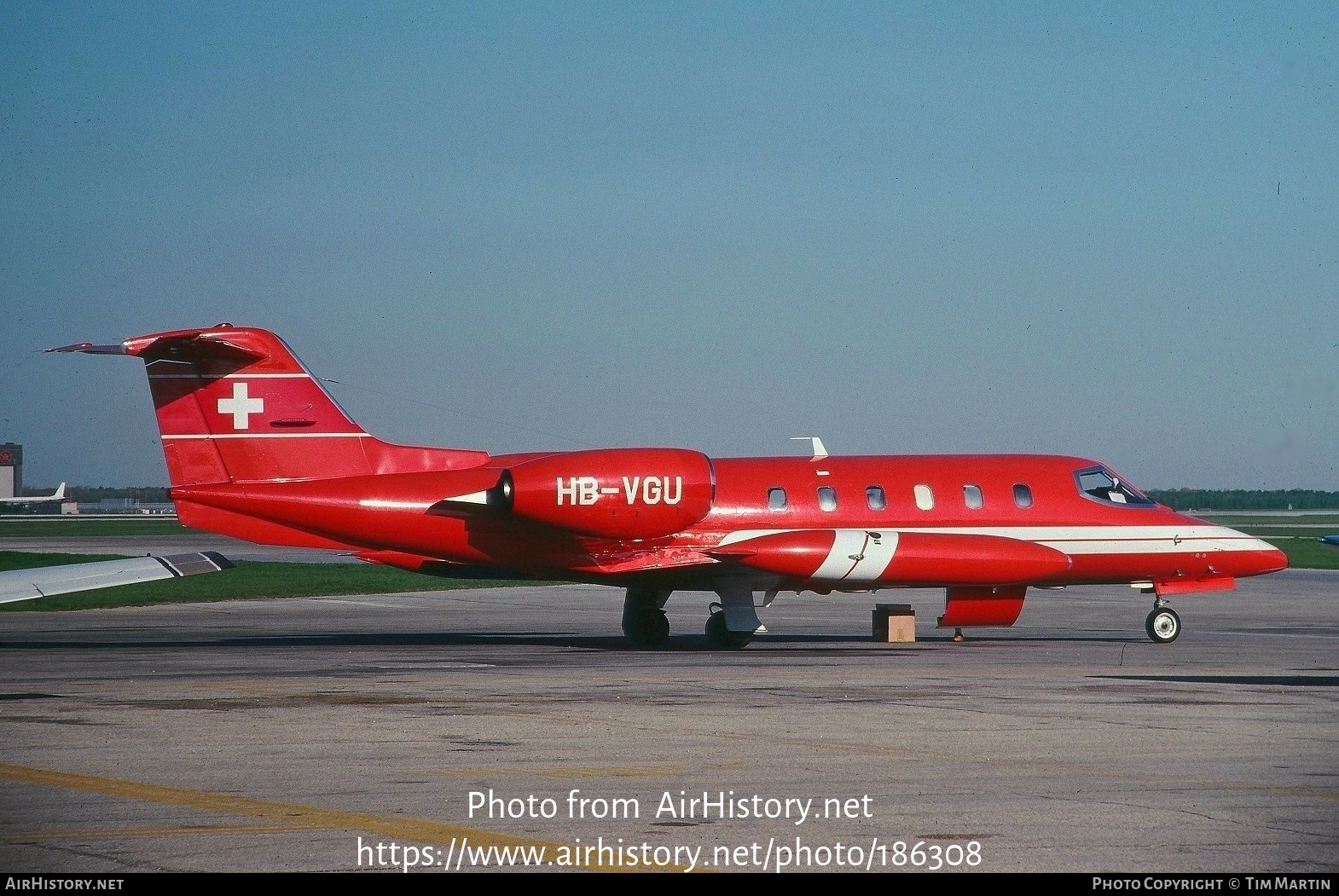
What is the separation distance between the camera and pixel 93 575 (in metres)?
18.3

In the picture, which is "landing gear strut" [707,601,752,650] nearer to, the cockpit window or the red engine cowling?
the red engine cowling

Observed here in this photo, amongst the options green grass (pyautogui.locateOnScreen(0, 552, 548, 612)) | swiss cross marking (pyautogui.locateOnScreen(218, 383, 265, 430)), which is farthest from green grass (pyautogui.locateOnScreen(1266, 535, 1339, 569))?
swiss cross marking (pyautogui.locateOnScreen(218, 383, 265, 430))

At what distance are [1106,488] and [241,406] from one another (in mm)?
15292

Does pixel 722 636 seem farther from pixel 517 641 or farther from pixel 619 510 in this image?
pixel 517 641

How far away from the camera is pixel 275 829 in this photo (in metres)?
10.3

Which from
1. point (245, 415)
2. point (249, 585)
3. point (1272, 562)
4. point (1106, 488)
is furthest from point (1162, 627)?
point (249, 585)

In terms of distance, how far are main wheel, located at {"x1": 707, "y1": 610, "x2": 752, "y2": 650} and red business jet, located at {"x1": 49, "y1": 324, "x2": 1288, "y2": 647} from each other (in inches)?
1.6

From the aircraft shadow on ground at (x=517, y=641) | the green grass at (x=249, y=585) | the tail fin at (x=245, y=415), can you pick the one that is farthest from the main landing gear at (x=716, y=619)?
the green grass at (x=249, y=585)

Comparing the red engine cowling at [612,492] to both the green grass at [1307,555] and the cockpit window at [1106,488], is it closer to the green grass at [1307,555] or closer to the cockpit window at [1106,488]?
the cockpit window at [1106,488]

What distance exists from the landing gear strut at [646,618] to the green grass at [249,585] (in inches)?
574

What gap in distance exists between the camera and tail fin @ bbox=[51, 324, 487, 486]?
1018 inches

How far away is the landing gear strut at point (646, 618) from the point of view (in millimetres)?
27906
